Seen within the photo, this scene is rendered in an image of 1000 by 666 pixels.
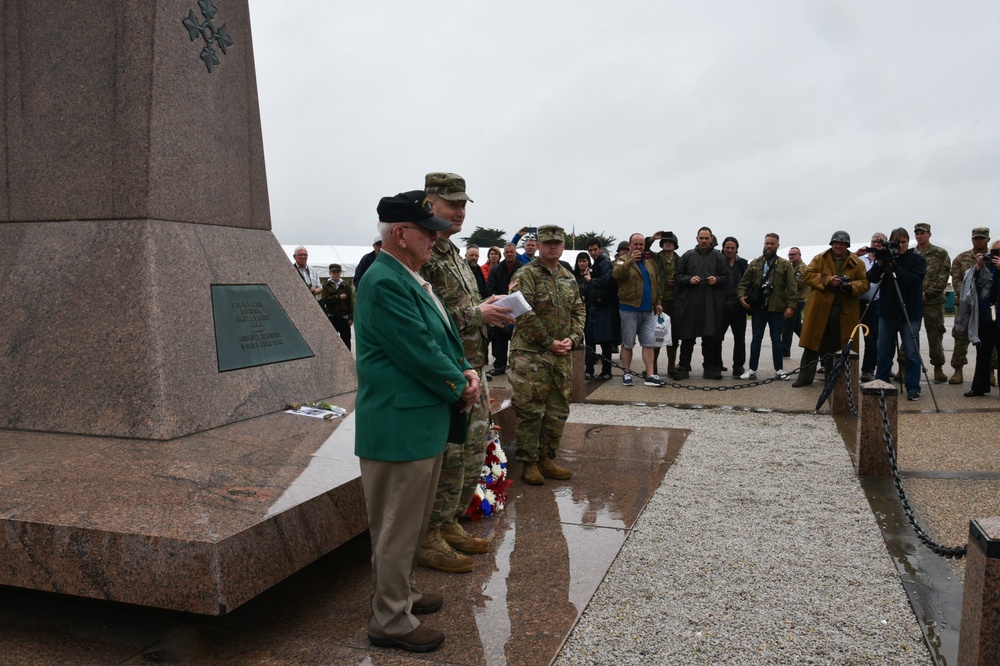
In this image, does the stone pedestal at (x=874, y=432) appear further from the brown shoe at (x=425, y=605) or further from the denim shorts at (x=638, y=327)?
the denim shorts at (x=638, y=327)

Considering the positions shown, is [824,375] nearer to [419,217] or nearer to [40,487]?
[419,217]

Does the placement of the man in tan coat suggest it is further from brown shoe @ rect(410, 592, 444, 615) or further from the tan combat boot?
brown shoe @ rect(410, 592, 444, 615)

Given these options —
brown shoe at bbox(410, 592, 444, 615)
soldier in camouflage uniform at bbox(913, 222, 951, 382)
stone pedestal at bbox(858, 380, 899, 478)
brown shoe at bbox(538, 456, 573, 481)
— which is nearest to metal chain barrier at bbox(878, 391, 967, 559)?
stone pedestal at bbox(858, 380, 899, 478)

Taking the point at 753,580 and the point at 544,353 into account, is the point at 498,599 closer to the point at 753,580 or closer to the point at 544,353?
the point at 753,580

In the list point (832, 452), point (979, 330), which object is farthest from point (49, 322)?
point (979, 330)

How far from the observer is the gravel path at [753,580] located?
328 cm

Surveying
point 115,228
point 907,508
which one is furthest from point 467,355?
point 907,508

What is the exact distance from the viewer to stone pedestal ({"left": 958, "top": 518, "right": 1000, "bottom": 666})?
257cm

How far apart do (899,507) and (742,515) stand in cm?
110

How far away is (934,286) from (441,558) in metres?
9.58

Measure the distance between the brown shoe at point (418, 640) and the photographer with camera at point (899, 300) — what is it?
316 inches

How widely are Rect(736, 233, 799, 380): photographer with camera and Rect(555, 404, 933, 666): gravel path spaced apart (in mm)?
4998

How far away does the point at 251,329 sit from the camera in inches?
211

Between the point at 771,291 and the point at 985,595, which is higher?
the point at 771,291
